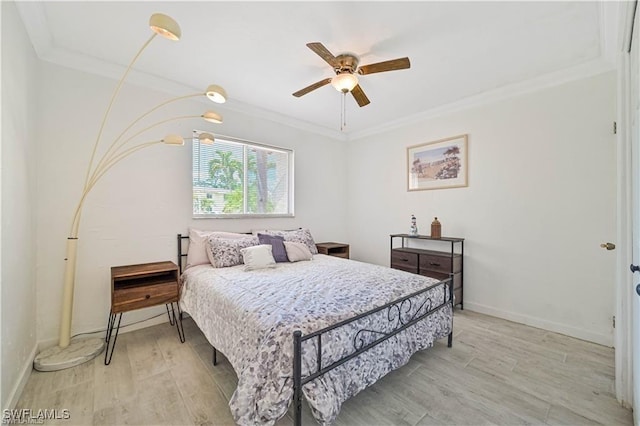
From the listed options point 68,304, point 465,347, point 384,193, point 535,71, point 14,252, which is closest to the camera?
point 14,252

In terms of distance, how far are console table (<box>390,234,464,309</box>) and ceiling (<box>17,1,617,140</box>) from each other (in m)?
1.85

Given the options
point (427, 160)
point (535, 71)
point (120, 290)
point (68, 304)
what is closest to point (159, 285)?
point (120, 290)

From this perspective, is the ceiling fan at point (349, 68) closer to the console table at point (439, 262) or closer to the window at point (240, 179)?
the window at point (240, 179)

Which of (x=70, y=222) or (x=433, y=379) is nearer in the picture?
(x=433, y=379)

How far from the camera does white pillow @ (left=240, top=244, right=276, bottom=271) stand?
2.72m

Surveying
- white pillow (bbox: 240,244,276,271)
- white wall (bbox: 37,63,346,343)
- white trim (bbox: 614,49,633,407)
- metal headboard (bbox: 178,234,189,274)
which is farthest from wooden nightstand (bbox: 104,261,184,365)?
white trim (bbox: 614,49,633,407)

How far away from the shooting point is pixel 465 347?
2391mm

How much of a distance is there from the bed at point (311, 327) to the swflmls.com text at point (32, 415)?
0.89 m

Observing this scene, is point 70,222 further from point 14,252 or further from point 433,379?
point 433,379

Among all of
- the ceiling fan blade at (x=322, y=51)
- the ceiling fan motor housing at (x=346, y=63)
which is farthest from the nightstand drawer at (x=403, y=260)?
the ceiling fan blade at (x=322, y=51)

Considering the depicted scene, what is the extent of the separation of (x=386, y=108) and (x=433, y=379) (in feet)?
10.4

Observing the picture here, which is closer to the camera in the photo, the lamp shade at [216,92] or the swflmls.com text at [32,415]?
the swflmls.com text at [32,415]

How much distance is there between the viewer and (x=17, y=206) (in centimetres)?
179

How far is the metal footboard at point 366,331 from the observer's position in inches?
A: 51.4
